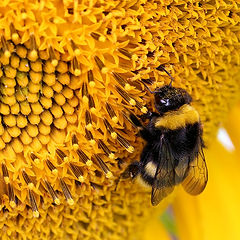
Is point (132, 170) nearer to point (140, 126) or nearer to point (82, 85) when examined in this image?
point (140, 126)

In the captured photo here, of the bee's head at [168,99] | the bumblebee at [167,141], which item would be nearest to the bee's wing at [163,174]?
the bumblebee at [167,141]

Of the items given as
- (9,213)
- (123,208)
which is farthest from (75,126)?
(123,208)

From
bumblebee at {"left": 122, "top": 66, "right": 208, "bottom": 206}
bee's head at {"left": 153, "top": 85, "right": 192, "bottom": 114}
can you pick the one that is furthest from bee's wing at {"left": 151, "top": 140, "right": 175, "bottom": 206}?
bee's head at {"left": 153, "top": 85, "right": 192, "bottom": 114}

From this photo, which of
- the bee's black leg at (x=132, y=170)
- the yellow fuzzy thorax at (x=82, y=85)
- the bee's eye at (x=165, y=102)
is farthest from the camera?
the bee's black leg at (x=132, y=170)

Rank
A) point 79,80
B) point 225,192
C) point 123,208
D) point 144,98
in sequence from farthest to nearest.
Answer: point 225,192
point 123,208
point 144,98
point 79,80

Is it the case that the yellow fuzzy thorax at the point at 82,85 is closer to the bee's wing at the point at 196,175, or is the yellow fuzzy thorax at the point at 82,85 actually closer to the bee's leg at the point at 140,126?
the bee's leg at the point at 140,126

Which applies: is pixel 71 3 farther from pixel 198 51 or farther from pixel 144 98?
pixel 198 51
